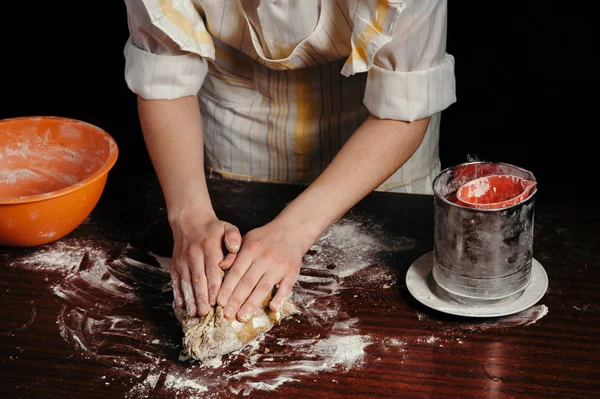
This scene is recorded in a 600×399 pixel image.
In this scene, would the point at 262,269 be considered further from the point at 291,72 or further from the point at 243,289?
the point at 291,72

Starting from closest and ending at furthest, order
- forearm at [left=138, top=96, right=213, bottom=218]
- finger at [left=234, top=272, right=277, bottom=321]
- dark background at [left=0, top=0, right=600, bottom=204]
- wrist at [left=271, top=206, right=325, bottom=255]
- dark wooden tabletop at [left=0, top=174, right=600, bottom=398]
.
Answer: dark wooden tabletop at [left=0, top=174, right=600, bottom=398] → finger at [left=234, top=272, right=277, bottom=321] → wrist at [left=271, top=206, right=325, bottom=255] → forearm at [left=138, top=96, right=213, bottom=218] → dark background at [left=0, top=0, right=600, bottom=204]

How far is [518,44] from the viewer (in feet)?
8.35

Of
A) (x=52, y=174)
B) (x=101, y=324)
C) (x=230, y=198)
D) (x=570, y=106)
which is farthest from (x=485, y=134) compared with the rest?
(x=101, y=324)

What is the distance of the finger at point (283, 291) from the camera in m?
1.28

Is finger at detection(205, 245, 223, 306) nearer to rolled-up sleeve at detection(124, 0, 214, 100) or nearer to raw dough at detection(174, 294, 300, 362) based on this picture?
raw dough at detection(174, 294, 300, 362)

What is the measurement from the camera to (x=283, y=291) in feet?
4.26

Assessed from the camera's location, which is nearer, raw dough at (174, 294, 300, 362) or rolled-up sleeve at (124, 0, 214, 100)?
raw dough at (174, 294, 300, 362)

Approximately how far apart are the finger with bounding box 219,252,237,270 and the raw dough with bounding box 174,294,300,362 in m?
0.08

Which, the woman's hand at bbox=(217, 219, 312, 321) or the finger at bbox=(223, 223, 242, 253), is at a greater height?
the finger at bbox=(223, 223, 242, 253)

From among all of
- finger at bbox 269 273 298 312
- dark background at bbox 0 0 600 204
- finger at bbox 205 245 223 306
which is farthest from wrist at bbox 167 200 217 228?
dark background at bbox 0 0 600 204

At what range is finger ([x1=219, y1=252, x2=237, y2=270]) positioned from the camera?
1328 mm

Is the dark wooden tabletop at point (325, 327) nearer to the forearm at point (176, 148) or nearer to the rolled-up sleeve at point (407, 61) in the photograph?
the forearm at point (176, 148)

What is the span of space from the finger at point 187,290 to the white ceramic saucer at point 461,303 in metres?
0.36

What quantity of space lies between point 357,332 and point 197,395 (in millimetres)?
275
